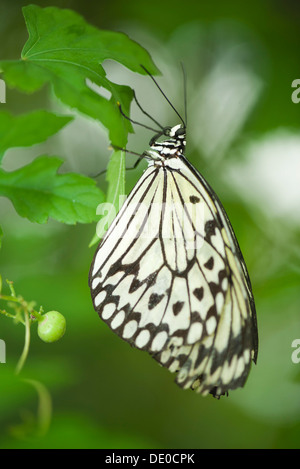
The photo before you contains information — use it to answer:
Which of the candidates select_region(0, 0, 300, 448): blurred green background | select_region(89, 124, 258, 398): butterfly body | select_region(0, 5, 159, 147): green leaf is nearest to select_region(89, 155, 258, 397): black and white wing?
select_region(89, 124, 258, 398): butterfly body

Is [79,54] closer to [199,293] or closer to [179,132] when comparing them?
[179,132]

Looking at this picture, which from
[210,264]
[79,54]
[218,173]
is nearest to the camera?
[79,54]

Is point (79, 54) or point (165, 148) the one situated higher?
point (165, 148)

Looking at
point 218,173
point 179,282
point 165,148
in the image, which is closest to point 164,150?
point 165,148

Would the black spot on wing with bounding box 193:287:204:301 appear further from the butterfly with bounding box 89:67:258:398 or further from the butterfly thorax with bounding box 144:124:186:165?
the butterfly thorax with bounding box 144:124:186:165
